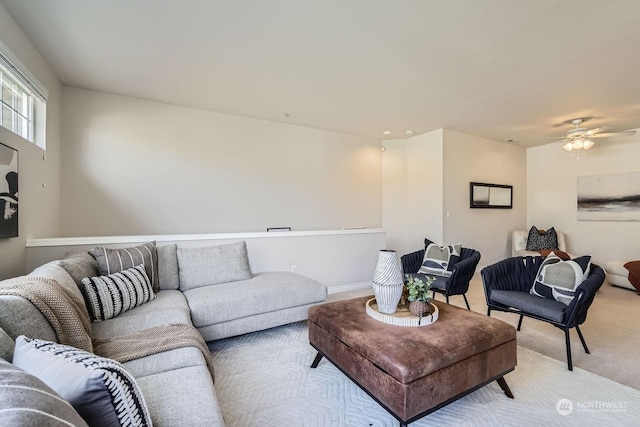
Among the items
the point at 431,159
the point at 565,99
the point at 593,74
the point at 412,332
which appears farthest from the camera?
the point at 431,159

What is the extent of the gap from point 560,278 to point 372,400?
187 cm

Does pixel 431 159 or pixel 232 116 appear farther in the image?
pixel 431 159

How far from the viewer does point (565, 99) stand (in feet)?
11.2

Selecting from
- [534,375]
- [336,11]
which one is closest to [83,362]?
[336,11]

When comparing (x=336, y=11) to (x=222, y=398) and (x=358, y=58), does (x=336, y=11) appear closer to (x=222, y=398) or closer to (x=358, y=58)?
(x=358, y=58)

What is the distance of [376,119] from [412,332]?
3297 millimetres

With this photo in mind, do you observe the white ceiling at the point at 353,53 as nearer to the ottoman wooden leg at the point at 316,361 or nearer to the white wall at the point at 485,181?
the white wall at the point at 485,181

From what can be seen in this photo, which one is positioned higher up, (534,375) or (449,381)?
(449,381)

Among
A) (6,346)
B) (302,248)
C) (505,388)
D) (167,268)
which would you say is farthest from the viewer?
(302,248)

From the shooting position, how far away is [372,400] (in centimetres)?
181

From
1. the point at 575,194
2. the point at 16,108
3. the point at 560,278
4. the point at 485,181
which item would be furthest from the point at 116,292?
the point at 575,194

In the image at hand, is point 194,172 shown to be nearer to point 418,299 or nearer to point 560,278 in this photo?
point 418,299

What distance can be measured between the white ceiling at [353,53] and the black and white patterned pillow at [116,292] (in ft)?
6.13

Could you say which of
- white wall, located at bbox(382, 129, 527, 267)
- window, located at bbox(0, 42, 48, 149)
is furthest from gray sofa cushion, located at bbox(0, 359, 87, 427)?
white wall, located at bbox(382, 129, 527, 267)
